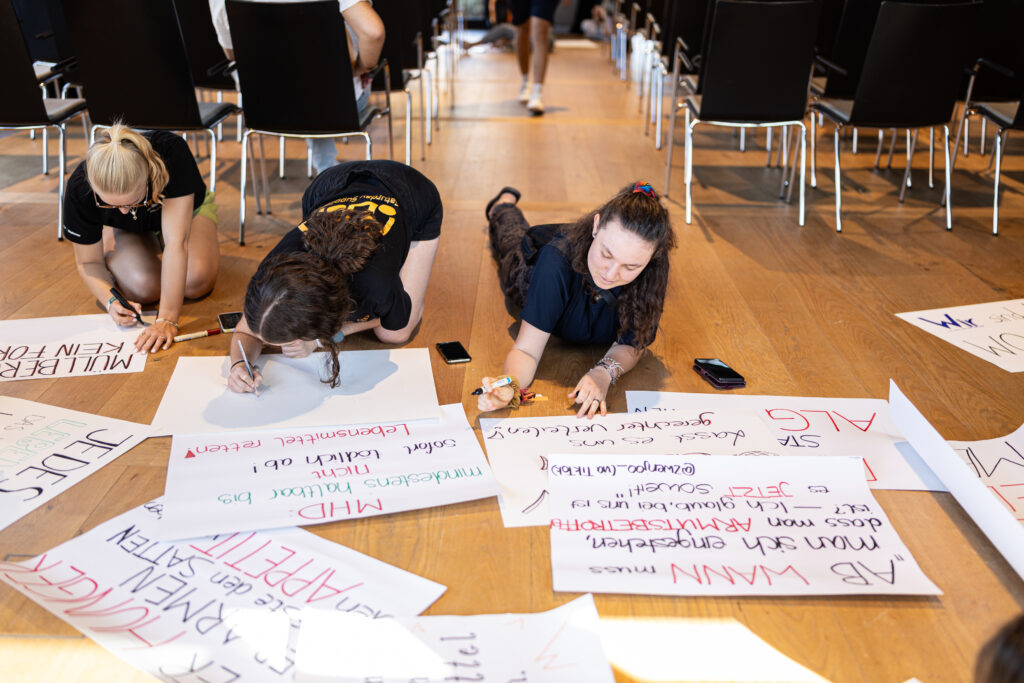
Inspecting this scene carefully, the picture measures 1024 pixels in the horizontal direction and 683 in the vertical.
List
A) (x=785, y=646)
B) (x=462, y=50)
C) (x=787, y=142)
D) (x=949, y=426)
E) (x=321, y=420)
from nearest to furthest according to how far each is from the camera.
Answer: (x=785, y=646)
(x=321, y=420)
(x=949, y=426)
(x=787, y=142)
(x=462, y=50)

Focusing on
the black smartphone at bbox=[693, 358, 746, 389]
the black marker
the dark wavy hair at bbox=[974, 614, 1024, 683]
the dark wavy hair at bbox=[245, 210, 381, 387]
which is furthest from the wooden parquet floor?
the dark wavy hair at bbox=[974, 614, 1024, 683]

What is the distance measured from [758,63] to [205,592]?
2.70 m

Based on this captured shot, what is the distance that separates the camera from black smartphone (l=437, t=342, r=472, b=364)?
80.9 inches

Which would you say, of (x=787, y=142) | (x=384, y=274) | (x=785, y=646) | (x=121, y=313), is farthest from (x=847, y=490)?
(x=787, y=142)

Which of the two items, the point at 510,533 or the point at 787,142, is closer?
the point at 510,533

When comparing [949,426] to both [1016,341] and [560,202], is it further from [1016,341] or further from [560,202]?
[560,202]

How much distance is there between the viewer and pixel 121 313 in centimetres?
213

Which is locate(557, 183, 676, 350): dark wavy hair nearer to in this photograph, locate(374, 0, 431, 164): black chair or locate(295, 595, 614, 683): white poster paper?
locate(295, 595, 614, 683): white poster paper

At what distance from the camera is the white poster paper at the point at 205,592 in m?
1.11

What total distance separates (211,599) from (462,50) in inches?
282

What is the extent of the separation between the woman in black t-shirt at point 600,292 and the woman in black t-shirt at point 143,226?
101cm

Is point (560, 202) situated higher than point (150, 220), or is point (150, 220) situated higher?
point (150, 220)

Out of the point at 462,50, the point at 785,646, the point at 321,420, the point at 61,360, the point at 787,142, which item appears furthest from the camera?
the point at 462,50

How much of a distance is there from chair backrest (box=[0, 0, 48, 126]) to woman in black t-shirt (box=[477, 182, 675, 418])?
2.00m
